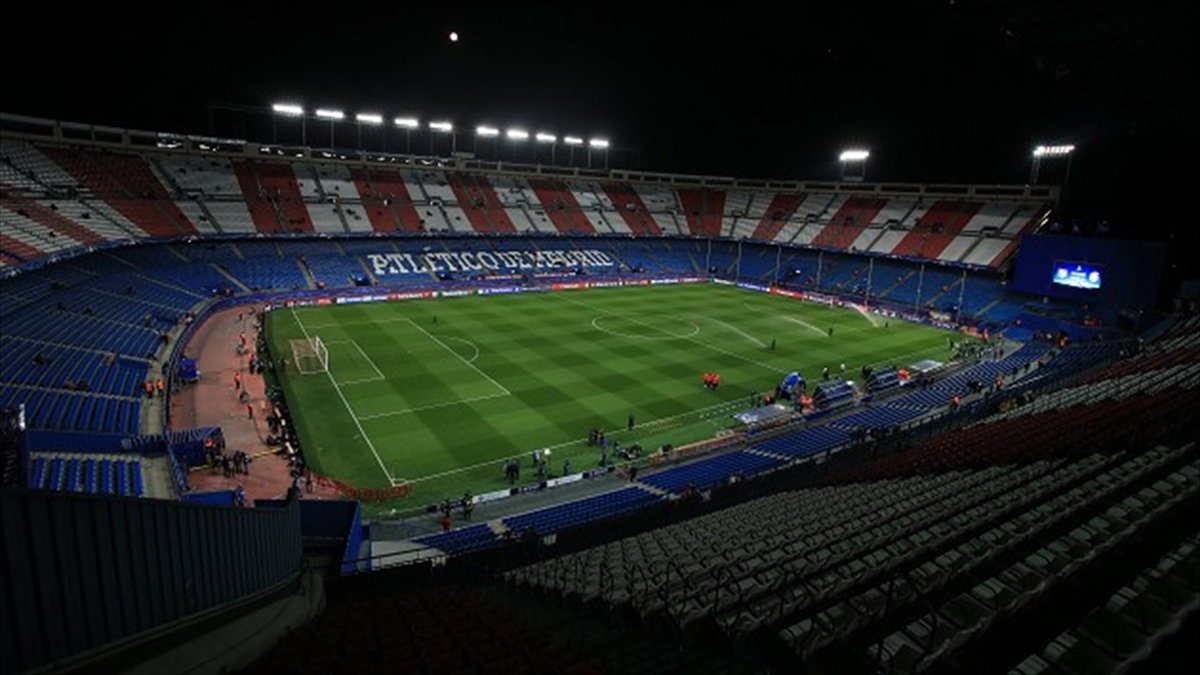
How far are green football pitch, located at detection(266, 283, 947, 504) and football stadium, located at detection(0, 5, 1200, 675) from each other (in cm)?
33

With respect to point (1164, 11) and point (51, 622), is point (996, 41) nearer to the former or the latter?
point (1164, 11)

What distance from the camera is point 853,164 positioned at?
7731cm

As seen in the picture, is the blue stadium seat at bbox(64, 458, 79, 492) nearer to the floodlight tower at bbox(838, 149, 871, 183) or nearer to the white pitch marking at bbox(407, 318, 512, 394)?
the white pitch marking at bbox(407, 318, 512, 394)

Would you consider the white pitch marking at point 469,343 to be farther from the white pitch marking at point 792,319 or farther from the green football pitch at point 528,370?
the white pitch marking at point 792,319

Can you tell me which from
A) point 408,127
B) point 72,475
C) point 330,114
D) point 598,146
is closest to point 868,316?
point 598,146

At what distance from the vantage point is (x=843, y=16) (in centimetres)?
4425

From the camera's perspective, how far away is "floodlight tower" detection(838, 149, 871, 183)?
75.9 m

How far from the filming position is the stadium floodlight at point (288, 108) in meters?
64.5

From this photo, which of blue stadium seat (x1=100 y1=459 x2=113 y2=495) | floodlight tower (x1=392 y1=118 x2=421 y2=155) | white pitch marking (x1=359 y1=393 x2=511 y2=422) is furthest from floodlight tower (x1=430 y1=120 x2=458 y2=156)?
blue stadium seat (x1=100 y1=459 x2=113 y2=495)

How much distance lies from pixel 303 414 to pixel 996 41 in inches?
1587

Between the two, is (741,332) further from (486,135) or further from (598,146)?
(598,146)

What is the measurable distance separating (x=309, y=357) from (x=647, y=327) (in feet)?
75.0

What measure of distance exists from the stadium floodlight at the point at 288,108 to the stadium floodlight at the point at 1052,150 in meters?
70.5

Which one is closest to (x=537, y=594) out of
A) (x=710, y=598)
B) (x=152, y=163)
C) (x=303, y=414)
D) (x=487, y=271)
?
(x=710, y=598)
